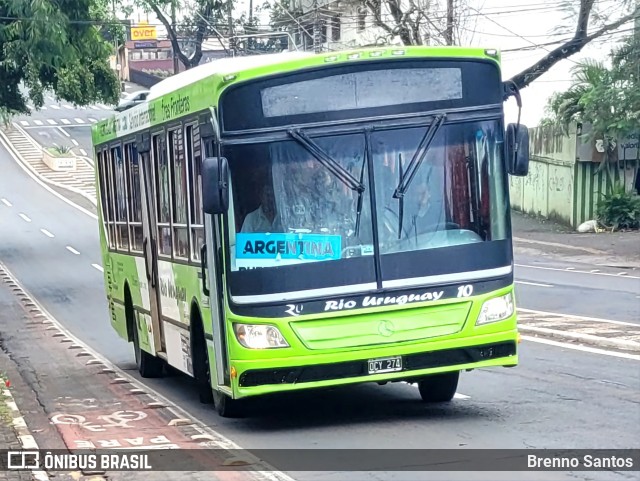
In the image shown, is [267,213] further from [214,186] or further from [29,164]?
[29,164]

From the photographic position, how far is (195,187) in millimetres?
11484

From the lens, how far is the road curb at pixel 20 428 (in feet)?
30.6

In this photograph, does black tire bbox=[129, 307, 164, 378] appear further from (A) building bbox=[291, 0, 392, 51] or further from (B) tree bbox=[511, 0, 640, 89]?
(A) building bbox=[291, 0, 392, 51]

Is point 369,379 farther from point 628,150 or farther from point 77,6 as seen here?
point 628,150

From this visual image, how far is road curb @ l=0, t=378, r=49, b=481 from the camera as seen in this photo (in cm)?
931

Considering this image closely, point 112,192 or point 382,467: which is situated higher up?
point 112,192

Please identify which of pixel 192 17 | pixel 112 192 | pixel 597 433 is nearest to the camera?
pixel 597 433

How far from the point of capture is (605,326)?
17672mm

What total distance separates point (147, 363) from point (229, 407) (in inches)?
181

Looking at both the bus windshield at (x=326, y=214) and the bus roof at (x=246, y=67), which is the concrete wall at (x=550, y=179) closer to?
the bus roof at (x=246, y=67)

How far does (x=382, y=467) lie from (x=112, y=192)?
8611 millimetres

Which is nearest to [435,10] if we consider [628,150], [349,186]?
[628,150]

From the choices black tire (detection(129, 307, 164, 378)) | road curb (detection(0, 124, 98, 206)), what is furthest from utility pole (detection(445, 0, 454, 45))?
black tire (detection(129, 307, 164, 378))

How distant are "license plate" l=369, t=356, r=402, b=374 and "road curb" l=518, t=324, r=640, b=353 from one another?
19.2 ft
